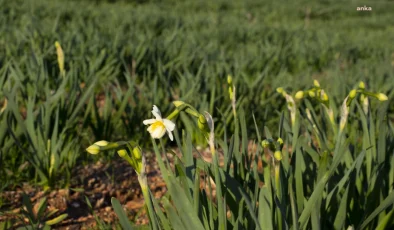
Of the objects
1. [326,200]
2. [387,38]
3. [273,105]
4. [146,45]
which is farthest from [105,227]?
[387,38]

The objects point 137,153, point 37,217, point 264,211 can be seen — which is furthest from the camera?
point 37,217

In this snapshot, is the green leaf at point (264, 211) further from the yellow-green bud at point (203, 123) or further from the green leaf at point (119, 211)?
the green leaf at point (119, 211)

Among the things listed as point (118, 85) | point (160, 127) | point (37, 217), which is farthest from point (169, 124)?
point (118, 85)

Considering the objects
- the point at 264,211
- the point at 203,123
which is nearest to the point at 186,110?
the point at 203,123

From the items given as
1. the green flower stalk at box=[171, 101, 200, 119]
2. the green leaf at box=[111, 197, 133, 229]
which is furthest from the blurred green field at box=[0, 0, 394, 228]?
the green leaf at box=[111, 197, 133, 229]

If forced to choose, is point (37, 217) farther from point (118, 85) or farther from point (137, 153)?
point (118, 85)

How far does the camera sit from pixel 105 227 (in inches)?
56.1

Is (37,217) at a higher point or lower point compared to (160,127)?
lower

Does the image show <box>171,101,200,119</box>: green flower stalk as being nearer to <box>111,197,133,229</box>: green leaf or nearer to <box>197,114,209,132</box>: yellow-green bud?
<box>197,114,209,132</box>: yellow-green bud

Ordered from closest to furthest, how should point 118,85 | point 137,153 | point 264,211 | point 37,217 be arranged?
1. point 137,153
2. point 264,211
3. point 37,217
4. point 118,85

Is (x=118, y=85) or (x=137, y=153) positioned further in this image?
(x=118, y=85)

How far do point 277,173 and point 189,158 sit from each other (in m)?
0.23

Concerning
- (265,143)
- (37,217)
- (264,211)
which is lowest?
(37,217)

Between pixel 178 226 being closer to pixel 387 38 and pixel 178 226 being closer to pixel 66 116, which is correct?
pixel 66 116
